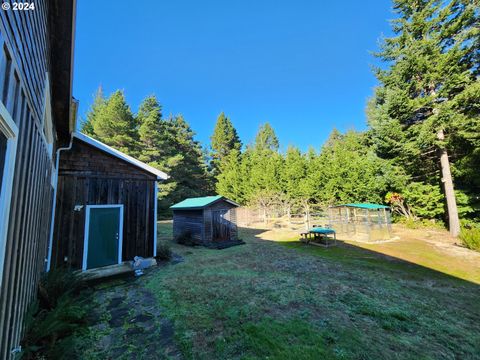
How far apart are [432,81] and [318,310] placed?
648 inches

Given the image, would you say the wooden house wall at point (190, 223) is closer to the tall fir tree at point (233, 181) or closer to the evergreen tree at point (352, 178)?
the evergreen tree at point (352, 178)

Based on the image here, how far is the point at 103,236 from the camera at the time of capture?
21.4 ft

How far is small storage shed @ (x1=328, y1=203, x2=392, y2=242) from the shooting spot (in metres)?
12.6

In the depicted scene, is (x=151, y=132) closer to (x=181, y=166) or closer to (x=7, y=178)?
(x=181, y=166)

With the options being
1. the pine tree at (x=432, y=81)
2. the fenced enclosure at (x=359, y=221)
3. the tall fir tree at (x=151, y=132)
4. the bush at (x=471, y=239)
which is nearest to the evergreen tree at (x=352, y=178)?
the pine tree at (x=432, y=81)

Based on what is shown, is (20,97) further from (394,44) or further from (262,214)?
(262,214)

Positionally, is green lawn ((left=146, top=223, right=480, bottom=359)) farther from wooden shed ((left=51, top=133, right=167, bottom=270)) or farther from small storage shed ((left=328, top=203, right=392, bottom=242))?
small storage shed ((left=328, top=203, right=392, bottom=242))

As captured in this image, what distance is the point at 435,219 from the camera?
15914mm

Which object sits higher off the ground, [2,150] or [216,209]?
[2,150]

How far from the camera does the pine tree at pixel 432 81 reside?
1227cm

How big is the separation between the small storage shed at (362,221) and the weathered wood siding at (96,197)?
11361 millimetres

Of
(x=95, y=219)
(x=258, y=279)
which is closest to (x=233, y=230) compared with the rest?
(x=258, y=279)

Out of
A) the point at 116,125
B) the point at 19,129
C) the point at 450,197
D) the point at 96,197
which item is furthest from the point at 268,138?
the point at 19,129

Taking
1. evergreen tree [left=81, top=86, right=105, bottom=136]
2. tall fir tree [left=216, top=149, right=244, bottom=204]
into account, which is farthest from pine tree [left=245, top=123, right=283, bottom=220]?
evergreen tree [left=81, top=86, right=105, bottom=136]
